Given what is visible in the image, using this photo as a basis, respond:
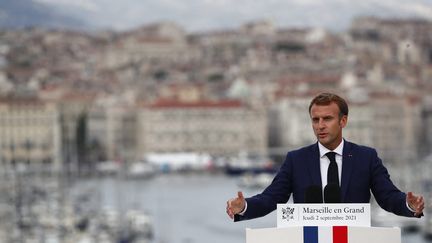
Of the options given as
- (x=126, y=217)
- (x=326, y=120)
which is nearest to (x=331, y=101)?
(x=326, y=120)

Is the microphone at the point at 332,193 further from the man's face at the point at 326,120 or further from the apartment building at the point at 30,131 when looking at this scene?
the apartment building at the point at 30,131

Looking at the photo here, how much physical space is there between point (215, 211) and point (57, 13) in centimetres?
2374

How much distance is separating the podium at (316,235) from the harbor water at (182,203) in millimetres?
13785

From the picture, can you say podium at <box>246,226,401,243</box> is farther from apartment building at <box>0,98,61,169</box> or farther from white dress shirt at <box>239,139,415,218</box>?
apartment building at <box>0,98,61,169</box>

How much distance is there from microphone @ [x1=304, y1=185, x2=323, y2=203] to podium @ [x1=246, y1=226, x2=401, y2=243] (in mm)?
39

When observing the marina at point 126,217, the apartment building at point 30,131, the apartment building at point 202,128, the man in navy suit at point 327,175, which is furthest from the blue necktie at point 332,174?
the apartment building at point 202,128

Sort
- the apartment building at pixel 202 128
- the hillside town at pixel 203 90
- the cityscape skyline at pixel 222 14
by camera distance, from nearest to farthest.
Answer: the hillside town at pixel 203 90, the apartment building at pixel 202 128, the cityscape skyline at pixel 222 14

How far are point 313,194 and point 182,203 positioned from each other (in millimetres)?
33138

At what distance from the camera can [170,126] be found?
57094 millimetres

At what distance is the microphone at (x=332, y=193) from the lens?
171 cm

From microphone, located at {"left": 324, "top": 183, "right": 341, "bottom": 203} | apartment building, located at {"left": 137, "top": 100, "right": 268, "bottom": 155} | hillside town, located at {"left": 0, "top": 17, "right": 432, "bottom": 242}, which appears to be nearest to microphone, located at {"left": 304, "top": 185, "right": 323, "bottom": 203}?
microphone, located at {"left": 324, "top": 183, "right": 341, "bottom": 203}

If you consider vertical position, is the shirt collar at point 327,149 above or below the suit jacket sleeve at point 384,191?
above

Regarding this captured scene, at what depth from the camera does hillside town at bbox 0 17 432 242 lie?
53.1 meters

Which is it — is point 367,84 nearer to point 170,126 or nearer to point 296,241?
point 170,126
